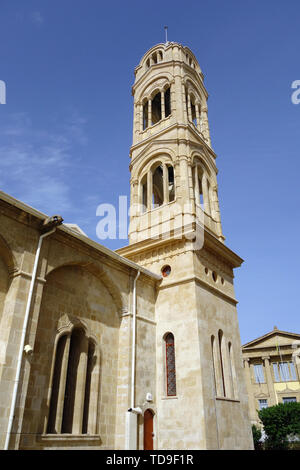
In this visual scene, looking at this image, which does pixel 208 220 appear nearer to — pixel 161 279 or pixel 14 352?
pixel 161 279

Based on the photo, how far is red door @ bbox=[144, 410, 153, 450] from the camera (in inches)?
493

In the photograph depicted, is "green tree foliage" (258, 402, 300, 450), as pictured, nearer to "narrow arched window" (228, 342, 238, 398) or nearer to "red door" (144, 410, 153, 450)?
"narrow arched window" (228, 342, 238, 398)

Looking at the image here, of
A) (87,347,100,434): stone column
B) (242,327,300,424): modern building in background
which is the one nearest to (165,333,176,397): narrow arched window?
(87,347,100,434): stone column

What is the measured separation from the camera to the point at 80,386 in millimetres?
11086

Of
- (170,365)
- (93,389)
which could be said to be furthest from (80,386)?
(170,365)

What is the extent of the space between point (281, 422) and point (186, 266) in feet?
68.3

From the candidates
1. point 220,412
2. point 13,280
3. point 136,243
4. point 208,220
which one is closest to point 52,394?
point 13,280

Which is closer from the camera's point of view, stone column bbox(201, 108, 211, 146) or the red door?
the red door

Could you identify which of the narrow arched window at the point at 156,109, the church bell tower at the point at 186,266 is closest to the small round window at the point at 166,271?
the church bell tower at the point at 186,266

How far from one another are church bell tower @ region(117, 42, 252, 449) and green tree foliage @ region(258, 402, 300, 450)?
1548 centimetres

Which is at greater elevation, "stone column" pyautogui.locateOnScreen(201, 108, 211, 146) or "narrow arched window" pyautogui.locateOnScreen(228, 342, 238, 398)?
"stone column" pyautogui.locateOnScreen(201, 108, 211, 146)

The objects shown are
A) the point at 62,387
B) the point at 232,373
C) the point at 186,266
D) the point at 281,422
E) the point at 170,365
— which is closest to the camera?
the point at 62,387

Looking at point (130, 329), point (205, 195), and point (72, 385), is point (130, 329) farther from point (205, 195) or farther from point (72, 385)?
point (205, 195)

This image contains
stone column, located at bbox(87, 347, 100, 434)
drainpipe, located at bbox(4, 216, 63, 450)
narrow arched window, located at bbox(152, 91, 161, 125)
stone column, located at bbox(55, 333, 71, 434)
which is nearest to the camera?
drainpipe, located at bbox(4, 216, 63, 450)
